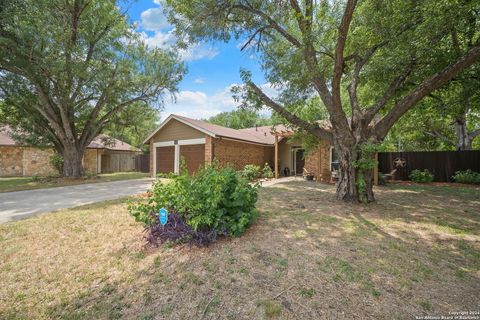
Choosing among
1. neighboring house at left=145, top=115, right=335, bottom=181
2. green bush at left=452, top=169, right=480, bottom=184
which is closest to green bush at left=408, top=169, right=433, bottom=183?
green bush at left=452, top=169, right=480, bottom=184

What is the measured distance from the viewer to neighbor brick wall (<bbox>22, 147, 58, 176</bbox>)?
60.2 ft

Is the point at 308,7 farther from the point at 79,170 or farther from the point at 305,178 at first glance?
the point at 79,170

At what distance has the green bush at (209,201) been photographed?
11.9 feet

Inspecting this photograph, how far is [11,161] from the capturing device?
17.8m

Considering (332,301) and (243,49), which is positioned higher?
(243,49)

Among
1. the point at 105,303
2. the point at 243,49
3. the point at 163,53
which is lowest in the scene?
the point at 105,303

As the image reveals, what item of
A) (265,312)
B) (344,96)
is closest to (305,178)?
(344,96)

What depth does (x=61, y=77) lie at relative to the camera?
11.5 metres

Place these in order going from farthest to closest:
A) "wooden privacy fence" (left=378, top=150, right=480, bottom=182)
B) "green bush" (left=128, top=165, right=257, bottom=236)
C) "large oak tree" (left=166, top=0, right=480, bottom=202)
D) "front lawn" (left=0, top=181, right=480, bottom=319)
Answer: "wooden privacy fence" (left=378, top=150, right=480, bottom=182), "large oak tree" (left=166, top=0, right=480, bottom=202), "green bush" (left=128, top=165, right=257, bottom=236), "front lawn" (left=0, top=181, right=480, bottom=319)

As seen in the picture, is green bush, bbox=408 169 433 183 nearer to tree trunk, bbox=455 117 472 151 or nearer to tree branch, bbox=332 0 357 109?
tree trunk, bbox=455 117 472 151

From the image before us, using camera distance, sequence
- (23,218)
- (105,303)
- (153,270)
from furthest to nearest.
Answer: (23,218)
(153,270)
(105,303)

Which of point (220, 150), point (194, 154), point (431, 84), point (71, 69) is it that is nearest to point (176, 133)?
point (194, 154)

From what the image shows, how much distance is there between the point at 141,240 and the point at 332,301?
3151 millimetres

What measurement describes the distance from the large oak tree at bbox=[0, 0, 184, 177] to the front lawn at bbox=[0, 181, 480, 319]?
31.0ft
